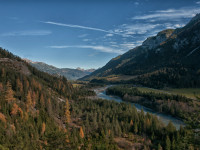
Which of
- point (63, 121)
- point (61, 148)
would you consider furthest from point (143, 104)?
Result: point (61, 148)

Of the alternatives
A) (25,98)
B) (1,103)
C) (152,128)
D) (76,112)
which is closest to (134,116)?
(152,128)

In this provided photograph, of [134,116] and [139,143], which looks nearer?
[139,143]

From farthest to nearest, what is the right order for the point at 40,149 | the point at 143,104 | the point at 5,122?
the point at 143,104, the point at 5,122, the point at 40,149

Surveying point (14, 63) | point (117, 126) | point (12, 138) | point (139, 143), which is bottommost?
point (139, 143)

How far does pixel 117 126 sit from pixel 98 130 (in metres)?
13.4

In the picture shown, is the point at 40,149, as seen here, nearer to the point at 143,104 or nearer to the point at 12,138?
the point at 12,138

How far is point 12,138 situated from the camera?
5878cm

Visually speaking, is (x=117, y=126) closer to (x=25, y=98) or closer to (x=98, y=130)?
(x=98, y=130)

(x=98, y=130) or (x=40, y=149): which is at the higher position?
(x=40, y=149)

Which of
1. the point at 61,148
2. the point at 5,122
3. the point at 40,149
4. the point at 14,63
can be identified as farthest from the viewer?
the point at 14,63

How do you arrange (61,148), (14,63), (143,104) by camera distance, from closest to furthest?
1. (61,148)
2. (143,104)
3. (14,63)

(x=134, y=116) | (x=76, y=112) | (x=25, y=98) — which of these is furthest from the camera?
(x=76, y=112)

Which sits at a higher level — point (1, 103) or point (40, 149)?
point (1, 103)

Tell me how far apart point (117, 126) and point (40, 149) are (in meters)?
54.4
